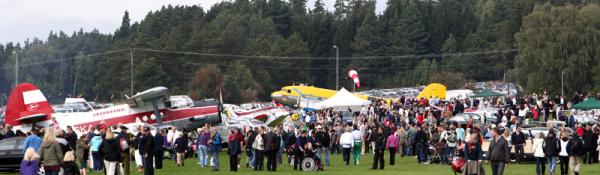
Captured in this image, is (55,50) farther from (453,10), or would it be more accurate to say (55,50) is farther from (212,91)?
(453,10)

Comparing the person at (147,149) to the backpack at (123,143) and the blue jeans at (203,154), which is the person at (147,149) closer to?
the backpack at (123,143)

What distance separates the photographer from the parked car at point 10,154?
29328 mm

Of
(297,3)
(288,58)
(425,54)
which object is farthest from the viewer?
(297,3)

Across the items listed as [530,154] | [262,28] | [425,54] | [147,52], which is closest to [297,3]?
[262,28]

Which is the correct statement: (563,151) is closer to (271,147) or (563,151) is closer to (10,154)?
(271,147)

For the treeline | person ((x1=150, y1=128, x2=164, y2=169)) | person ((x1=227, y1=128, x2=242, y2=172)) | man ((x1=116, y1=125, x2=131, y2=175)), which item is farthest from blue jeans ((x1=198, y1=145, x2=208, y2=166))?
the treeline

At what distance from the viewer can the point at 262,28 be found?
150625 millimetres

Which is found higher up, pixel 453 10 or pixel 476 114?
pixel 453 10

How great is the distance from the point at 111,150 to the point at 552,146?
10.8 m

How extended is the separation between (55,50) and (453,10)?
2147 inches

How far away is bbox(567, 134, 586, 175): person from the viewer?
1064 inches

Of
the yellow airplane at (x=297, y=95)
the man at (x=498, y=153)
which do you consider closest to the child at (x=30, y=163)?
the man at (x=498, y=153)

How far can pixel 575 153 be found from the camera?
88.7ft

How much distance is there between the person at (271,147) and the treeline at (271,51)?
7372 cm
